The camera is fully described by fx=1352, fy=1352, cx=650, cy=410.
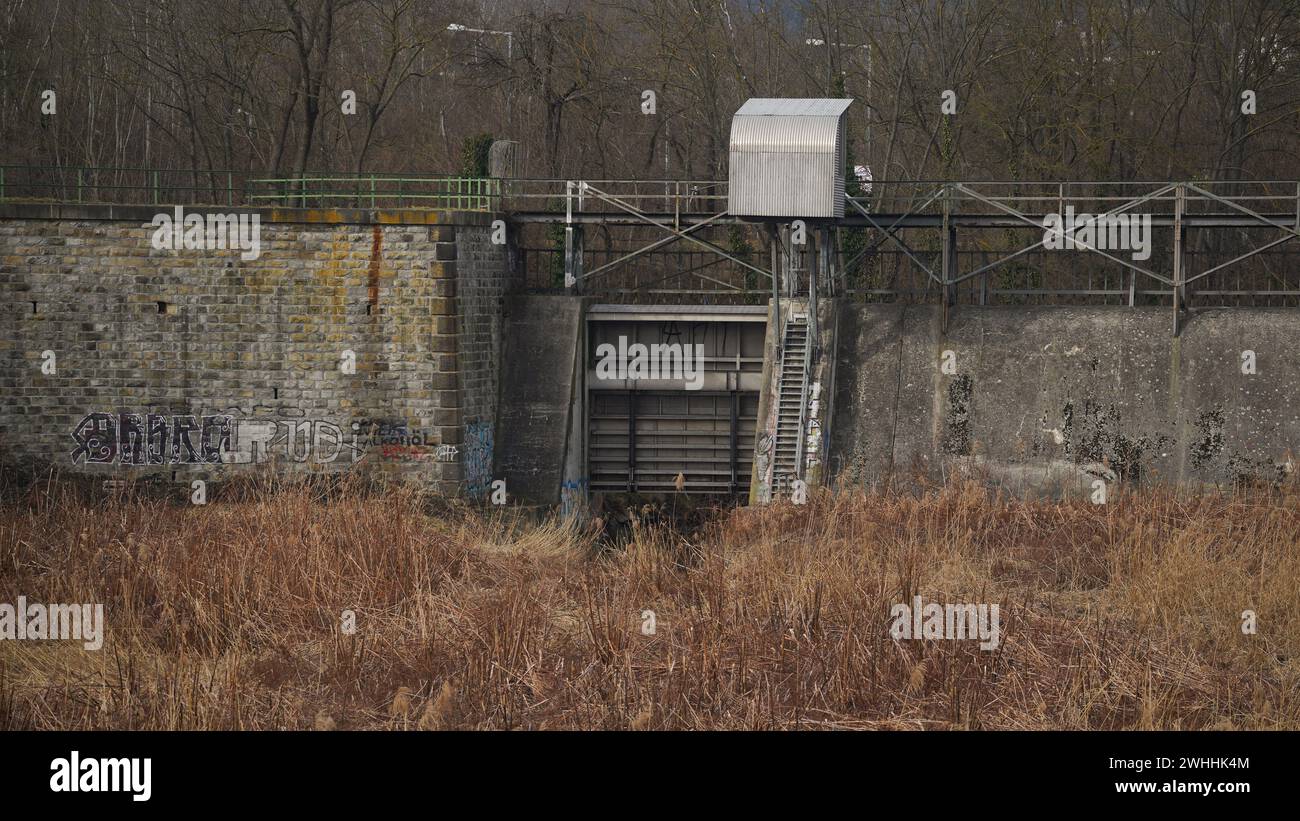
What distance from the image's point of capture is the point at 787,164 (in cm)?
2200

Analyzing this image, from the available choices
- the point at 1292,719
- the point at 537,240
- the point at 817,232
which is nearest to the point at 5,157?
the point at 537,240

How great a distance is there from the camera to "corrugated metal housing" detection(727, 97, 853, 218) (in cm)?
2186

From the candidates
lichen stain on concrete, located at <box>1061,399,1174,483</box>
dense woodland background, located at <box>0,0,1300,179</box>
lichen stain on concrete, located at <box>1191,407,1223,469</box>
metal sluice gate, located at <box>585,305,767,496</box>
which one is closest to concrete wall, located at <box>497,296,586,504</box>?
metal sluice gate, located at <box>585,305,767,496</box>

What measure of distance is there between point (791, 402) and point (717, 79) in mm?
13358

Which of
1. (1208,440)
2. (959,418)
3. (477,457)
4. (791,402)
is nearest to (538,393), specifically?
(477,457)

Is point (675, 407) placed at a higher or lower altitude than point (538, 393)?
lower

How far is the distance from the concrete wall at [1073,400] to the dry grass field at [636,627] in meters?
6.71

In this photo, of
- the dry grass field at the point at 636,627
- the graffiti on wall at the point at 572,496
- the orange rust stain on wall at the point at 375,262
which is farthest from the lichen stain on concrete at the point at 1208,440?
the orange rust stain on wall at the point at 375,262

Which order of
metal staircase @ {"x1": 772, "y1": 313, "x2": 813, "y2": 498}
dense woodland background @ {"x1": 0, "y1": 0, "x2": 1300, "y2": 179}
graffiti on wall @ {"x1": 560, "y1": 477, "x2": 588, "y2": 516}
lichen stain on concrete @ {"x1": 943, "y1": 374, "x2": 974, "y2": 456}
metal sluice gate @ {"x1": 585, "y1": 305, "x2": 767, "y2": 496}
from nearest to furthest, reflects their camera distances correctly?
metal staircase @ {"x1": 772, "y1": 313, "x2": 813, "y2": 498} < lichen stain on concrete @ {"x1": 943, "y1": 374, "x2": 974, "y2": 456} < graffiti on wall @ {"x1": 560, "y1": 477, "x2": 588, "y2": 516} < metal sluice gate @ {"x1": 585, "y1": 305, "x2": 767, "y2": 496} < dense woodland background @ {"x1": 0, "y1": 0, "x2": 1300, "y2": 179}

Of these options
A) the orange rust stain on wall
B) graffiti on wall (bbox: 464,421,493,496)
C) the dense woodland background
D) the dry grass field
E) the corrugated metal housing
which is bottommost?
the dry grass field

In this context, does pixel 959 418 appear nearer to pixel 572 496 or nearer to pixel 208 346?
pixel 572 496

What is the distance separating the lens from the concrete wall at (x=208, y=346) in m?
21.9

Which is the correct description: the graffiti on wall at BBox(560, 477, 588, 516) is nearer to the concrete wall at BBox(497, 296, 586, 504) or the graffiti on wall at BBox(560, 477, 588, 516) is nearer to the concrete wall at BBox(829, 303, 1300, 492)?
the concrete wall at BBox(497, 296, 586, 504)

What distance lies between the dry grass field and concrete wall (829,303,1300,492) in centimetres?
671
